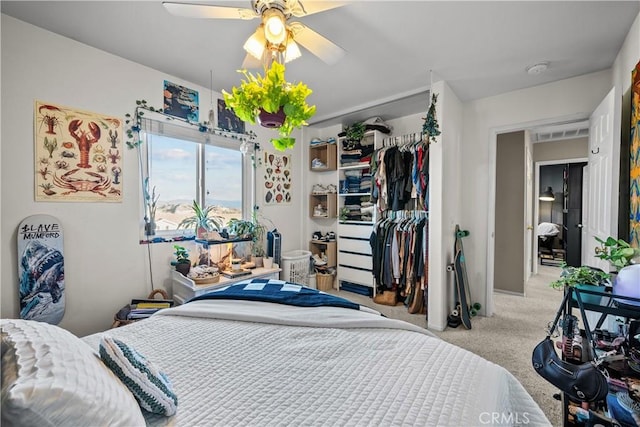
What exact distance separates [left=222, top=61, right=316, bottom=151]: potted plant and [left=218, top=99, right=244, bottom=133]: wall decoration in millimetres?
1577

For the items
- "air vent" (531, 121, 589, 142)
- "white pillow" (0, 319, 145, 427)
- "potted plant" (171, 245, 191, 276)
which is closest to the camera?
"white pillow" (0, 319, 145, 427)

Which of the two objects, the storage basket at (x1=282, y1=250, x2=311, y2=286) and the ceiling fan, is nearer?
the ceiling fan

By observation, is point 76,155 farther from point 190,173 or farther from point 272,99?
point 272,99

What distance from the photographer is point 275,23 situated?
1.43 m

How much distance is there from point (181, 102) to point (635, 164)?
3.52m

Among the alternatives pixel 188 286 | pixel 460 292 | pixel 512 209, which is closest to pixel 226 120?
pixel 188 286

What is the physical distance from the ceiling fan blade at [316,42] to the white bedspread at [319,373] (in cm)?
154

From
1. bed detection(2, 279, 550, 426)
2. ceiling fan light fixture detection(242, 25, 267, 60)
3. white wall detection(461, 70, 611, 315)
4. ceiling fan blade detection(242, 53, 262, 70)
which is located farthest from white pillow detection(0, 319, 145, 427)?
white wall detection(461, 70, 611, 315)

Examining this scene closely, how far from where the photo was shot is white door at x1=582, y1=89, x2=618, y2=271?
182 centimetres

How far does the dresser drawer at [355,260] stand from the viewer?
3.56m

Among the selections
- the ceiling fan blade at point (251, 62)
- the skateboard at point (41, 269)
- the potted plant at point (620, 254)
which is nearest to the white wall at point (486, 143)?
the potted plant at point (620, 254)

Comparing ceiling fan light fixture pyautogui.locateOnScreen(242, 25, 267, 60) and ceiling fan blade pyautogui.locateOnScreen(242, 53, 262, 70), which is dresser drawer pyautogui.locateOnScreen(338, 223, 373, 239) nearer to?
ceiling fan blade pyautogui.locateOnScreen(242, 53, 262, 70)

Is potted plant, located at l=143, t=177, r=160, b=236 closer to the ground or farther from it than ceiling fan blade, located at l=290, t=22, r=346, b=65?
closer to the ground

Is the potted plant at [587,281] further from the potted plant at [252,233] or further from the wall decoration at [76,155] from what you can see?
the wall decoration at [76,155]
